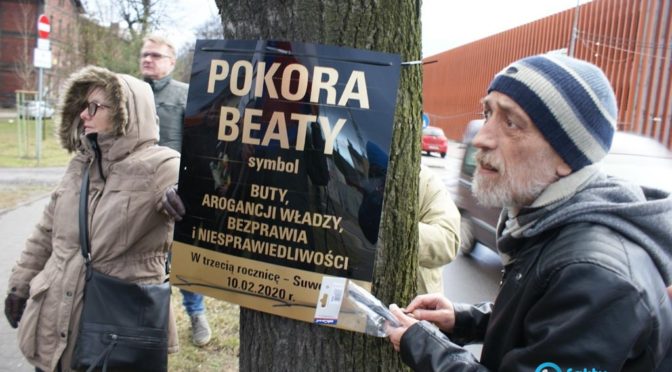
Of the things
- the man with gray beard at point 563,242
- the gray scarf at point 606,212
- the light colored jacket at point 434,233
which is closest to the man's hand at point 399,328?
the man with gray beard at point 563,242

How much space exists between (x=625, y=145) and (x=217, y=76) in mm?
4440

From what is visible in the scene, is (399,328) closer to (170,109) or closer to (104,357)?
(104,357)

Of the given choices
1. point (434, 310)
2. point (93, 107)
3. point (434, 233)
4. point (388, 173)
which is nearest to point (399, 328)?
point (434, 310)

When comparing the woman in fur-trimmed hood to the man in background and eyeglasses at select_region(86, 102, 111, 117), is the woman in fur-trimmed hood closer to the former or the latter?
eyeglasses at select_region(86, 102, 111, 117)

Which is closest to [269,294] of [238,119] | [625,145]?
[238,119]

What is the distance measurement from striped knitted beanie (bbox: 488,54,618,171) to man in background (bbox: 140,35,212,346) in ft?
10.0

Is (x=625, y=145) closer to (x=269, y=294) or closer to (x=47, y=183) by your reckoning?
(x=269, y=294)

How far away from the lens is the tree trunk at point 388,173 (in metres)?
1.61

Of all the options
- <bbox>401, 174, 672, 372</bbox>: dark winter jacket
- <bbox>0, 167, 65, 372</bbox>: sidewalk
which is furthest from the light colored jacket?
<bbox>0, 167, 65, 372</bbox>: sidewalk

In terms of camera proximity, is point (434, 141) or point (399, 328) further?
point (434, 141)

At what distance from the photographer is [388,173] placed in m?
1.69

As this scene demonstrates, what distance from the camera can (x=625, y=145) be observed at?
504 cm

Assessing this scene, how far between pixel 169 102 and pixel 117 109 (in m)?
1.79

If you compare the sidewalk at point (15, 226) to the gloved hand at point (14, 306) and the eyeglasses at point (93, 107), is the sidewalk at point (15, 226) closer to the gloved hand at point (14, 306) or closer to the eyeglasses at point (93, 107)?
the gloved hand at point (14, 306)
